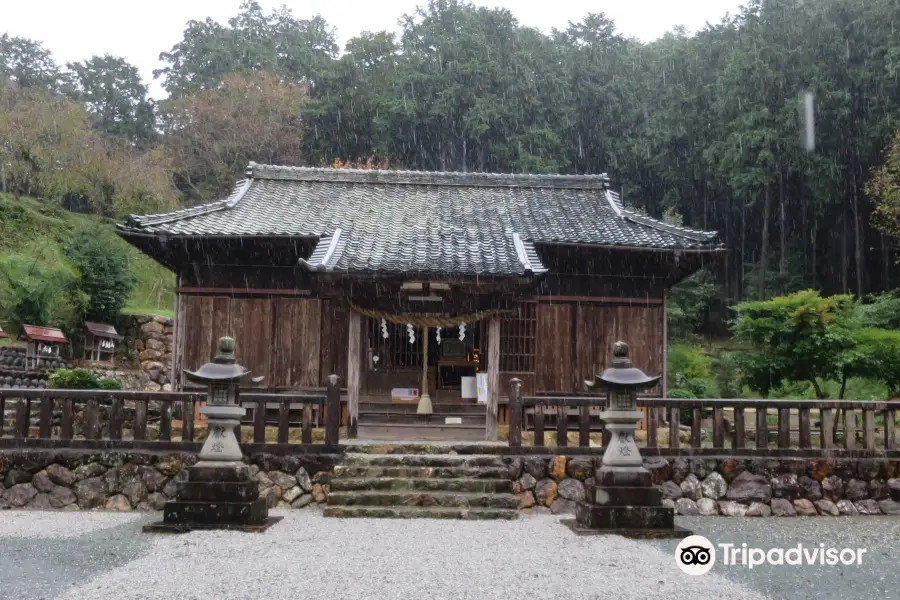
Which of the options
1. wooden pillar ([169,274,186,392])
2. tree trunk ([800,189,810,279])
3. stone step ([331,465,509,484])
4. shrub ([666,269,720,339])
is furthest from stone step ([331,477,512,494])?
tree trunk ([800,189,810,279])

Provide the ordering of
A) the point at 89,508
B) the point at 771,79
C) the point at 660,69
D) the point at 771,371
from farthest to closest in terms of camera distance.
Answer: the point at 660,69
the point at 771,79
the point at 771,371
the point at 89,508

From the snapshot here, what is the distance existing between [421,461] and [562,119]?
29.1 meters

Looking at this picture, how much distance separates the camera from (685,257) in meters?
13.0

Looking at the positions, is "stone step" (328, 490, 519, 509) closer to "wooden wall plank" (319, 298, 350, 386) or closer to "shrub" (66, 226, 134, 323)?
"wooden wall plank" (319, 298, 350, 386)

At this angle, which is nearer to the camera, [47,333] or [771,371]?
[771,371]

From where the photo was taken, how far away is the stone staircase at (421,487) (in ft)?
31.3

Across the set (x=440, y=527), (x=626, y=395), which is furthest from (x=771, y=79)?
(x=440, y=527)

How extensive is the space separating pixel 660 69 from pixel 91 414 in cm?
3441

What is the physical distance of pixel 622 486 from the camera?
28.8 feet

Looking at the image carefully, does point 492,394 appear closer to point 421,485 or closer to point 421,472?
point 421,472

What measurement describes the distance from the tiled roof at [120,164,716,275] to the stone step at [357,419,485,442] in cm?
297

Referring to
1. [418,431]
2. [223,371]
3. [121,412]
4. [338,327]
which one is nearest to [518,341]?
[418,431]

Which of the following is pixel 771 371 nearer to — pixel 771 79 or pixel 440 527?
pixel 440 527

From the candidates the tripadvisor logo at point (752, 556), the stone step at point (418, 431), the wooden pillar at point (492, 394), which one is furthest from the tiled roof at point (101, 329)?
the tripadvisor logo at point (752, 556)
